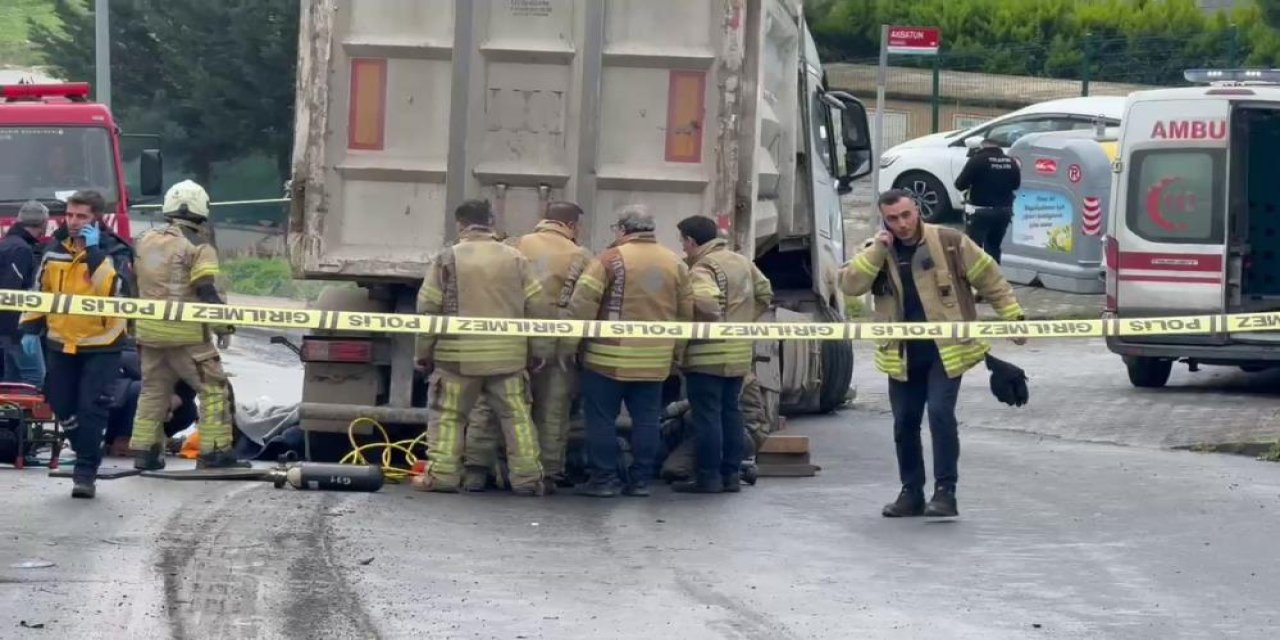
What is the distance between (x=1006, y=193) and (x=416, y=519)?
12046mm

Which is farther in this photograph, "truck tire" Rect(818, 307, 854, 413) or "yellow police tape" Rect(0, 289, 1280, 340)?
"truck tire" Rect(818, 307, 854, 413)

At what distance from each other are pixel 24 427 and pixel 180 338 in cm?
163

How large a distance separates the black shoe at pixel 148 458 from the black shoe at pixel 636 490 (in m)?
2.65

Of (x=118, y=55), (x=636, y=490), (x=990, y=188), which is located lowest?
(x=636, y=490)

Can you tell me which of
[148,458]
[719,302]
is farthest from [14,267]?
[719,302]

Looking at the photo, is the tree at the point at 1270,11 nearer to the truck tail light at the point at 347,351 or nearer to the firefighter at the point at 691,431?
the firefighter at the point at 691,431

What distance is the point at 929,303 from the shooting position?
10867 millimetres

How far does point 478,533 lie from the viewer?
1027 centimetres

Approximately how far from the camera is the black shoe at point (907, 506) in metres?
11.0

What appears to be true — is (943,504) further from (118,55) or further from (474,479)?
(118,55)

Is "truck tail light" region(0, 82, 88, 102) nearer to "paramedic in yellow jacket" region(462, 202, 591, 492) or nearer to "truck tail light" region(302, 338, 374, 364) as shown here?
"truck tail light" region(302, 338, 374, 364)

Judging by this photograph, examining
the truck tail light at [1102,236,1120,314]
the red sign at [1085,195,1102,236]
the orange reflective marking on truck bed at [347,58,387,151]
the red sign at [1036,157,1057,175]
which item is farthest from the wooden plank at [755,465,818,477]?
the red sign at [1036,157,1057,175]

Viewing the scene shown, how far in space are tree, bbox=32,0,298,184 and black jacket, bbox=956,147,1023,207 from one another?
1376 cm

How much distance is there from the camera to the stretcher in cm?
1277
